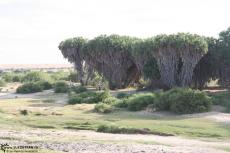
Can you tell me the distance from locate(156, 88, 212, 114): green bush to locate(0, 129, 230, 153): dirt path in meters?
9.39

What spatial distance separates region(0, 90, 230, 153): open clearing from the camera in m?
27.8

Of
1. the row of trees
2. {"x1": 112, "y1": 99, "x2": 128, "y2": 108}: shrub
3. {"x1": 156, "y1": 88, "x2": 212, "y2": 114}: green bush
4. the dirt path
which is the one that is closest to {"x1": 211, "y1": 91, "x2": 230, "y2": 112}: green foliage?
{"x1": 156, "y1": 88, "x2": 212, "y2": 114}: green bush

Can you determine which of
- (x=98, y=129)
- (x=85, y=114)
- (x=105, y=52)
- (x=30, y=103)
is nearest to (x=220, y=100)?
(x=85, y=114)

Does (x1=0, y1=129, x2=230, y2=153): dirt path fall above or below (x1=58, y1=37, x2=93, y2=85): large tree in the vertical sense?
below

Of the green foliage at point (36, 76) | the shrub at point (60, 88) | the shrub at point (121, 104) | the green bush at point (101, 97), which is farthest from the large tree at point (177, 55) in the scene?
the green foliage at point (36, 76)

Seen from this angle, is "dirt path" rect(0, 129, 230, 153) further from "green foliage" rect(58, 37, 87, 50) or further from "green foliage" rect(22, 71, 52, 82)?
"green foliage" rect(22, 71, 52, 82)

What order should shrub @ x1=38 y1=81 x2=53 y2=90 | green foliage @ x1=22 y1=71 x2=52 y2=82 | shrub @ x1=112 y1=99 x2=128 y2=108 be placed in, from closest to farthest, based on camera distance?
shrub @ x1=112 y1=99 x2=128 y2=108 → shrub @ x1=38 y1=81 x2=53 y2=90 → green foliage @ x1=22 y1=71 x2=52 y2=82

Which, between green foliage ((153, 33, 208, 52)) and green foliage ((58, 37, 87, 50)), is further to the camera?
green foliage ((58, 37, 87, 50))

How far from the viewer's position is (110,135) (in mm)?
32562

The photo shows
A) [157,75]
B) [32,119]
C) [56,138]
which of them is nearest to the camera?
[56,138]

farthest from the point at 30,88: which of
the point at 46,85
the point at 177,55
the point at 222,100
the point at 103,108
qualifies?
the point at 222,100

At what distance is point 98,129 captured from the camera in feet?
115

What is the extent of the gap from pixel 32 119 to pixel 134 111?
26.7 ft

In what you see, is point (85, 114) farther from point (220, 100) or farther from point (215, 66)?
point (215, 66)
